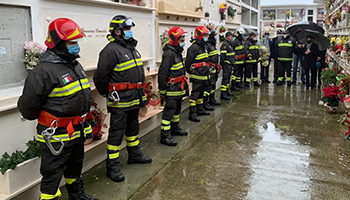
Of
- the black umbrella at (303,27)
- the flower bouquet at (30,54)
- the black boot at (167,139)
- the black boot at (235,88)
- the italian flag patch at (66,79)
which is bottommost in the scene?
the black boot at (167,139)

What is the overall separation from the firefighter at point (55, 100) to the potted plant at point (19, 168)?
36cm

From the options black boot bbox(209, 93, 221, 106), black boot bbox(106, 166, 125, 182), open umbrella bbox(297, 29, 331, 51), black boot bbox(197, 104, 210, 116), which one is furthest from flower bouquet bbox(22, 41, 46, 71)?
open umbrella bbox(297, 29, 331, 51)

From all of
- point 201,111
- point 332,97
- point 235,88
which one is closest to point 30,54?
point 201,111

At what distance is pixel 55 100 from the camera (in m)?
3.03

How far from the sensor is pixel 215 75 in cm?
808

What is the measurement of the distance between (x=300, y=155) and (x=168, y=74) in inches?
103

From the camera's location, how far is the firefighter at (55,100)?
2934mm

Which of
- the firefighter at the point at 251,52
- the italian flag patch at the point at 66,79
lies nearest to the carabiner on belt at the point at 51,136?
the italian flag patch at the point at 66,79

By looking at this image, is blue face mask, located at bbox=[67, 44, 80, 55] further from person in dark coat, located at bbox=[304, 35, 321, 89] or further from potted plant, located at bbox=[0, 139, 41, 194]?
person in dark coat, located at bbox=[304, 35, 321, 89]

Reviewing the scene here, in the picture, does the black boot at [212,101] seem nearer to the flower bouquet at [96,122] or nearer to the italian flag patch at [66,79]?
the flower bouquet at [96,122]

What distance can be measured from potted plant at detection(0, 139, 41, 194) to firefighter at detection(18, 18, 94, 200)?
36 cm

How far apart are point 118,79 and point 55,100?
131 centimetres

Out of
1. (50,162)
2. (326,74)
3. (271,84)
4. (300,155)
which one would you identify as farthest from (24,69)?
(271,84)

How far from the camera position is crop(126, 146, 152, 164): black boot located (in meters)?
4.81
